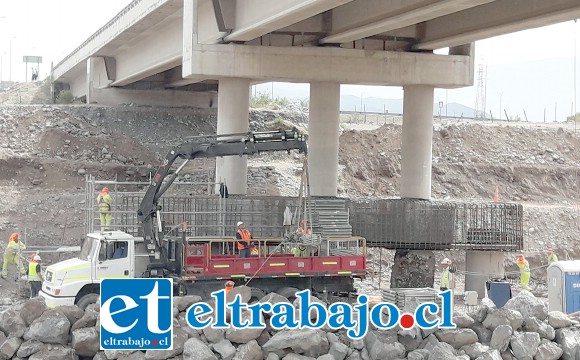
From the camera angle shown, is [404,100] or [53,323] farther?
[404,100]

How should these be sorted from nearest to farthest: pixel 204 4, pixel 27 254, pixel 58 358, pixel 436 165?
1. pixel 58 358
2. pixel 27 254
3. pixel 204 4
4. pixel 436 165

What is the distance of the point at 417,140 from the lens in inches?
1385

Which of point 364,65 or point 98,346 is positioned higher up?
point 364,65

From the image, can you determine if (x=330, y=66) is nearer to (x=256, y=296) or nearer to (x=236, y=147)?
(x=236, y=147)

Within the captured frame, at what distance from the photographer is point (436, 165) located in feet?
156

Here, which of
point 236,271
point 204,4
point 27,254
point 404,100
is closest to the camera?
point 236,271

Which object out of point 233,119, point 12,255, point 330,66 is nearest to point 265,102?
point 233,119

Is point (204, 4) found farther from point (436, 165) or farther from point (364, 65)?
point (436, 165)

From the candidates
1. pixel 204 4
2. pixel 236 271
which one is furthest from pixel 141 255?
pixel 204 4

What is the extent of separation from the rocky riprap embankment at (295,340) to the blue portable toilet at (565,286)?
5.28ft

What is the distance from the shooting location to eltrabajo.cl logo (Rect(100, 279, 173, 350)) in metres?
18.6

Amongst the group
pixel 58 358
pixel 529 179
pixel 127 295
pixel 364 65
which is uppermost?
pixel 364 65

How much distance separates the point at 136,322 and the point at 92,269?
3.59m

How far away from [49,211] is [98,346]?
59.3 feet
